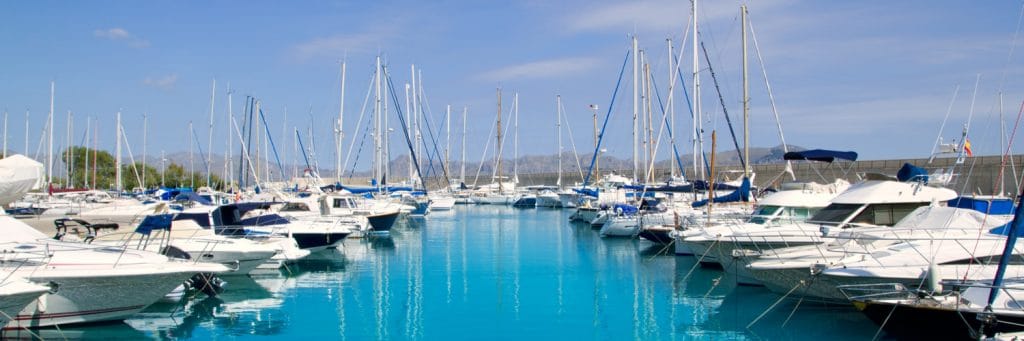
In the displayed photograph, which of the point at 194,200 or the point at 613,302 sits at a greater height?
the point at 194,200

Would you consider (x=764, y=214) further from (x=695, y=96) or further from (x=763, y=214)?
(x=695, y=96)

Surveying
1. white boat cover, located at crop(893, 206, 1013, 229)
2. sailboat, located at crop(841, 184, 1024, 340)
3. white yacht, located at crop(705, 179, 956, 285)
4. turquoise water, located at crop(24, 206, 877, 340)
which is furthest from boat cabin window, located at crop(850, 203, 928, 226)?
sailboat, located at crop(841, 184, 1024, 340)

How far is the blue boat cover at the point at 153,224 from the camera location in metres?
18.9

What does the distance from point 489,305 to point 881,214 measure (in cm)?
1066

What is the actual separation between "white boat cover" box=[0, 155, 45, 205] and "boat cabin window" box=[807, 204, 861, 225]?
755 inches

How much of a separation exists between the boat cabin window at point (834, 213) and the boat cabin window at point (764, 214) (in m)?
1.90

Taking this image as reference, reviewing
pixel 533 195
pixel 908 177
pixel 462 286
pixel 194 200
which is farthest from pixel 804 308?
pixel 533 195

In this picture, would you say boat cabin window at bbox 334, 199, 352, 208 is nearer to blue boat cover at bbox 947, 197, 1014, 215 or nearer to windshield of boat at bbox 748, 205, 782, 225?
windshield of boat at bbox 748, 205, 782, 225

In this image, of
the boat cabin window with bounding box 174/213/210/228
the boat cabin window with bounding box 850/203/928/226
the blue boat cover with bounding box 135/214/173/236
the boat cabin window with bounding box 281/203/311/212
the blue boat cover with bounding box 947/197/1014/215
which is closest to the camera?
the blue boat cover with bounding box 135/214/173/236

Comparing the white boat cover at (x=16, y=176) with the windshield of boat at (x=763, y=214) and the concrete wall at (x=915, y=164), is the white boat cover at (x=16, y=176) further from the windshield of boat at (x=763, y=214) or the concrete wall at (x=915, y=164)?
the concrete wall at (x=915, y=164)

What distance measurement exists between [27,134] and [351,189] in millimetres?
35262

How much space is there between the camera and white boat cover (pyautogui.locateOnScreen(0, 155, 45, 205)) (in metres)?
17.3

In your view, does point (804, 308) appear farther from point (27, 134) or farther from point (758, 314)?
point (27, 134)

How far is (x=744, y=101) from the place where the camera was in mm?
33781
